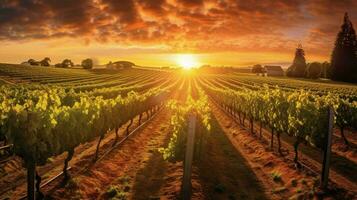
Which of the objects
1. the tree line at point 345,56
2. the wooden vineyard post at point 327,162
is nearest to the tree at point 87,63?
the tree line at point 345,56

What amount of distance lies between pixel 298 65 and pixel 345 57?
32036 mm

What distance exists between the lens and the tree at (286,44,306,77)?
121812 mm

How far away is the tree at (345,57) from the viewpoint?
297 ft

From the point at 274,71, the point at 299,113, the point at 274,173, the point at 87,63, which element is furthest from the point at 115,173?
the point at 87,63

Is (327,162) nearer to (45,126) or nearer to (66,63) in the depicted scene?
(45,126)

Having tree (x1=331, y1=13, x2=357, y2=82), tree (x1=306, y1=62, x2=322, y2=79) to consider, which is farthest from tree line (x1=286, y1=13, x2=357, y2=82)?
tree (x1=306, y1=62, x2=322, y2=79)

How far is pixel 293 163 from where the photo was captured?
16797 millimetres

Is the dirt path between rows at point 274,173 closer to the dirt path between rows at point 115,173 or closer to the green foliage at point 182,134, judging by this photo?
the green foliage at point 182,134

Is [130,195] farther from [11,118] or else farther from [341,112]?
[341,112]

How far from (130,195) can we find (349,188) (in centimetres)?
790

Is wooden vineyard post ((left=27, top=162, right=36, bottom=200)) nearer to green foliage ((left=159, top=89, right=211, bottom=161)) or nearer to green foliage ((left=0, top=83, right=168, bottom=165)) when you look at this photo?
green foliage ((left=0, top=83, right=168, bottom=165))

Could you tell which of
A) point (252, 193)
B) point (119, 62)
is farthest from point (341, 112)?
point (119, 62)

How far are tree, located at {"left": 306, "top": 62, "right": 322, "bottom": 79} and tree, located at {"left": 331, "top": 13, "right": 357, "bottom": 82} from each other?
1882 centimetres

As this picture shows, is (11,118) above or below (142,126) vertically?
above
